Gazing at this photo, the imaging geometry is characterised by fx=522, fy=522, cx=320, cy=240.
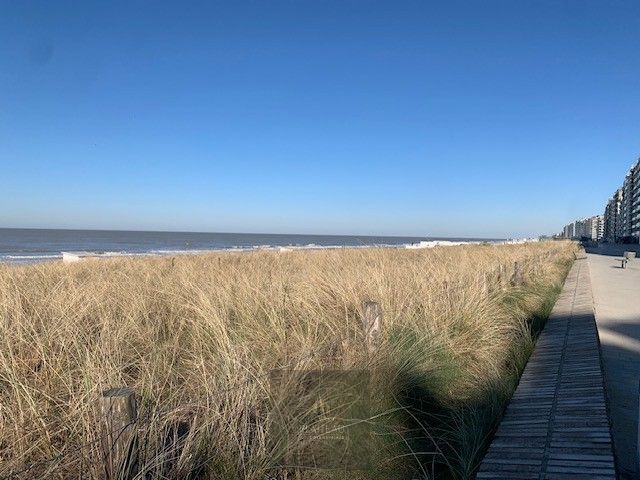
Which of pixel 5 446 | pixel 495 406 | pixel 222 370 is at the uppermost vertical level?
pixel 222 370

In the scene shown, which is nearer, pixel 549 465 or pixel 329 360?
pixel 549 465

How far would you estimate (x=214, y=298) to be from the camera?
581 cm

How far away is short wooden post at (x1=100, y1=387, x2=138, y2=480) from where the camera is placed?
87.5 inches

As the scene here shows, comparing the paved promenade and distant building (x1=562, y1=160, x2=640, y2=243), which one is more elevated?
distant building (x1=562, y1=160, x2=640, y2=243)

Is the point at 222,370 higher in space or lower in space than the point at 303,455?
higher

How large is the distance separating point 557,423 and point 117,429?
297 cm

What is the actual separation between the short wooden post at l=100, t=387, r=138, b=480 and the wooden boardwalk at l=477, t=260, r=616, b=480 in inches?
76.4

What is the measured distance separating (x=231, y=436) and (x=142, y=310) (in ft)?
9.62

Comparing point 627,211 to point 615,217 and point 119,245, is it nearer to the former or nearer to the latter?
point 615,217

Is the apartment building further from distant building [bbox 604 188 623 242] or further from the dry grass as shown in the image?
the dry grass

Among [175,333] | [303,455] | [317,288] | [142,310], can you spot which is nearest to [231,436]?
A: [303,455]

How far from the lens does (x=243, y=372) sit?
323 cm

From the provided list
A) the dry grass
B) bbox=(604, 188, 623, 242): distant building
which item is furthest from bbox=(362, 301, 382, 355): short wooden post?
bbox=(604, 188, 623, 242): distant building

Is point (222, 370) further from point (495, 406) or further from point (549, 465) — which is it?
point (495, 406)
